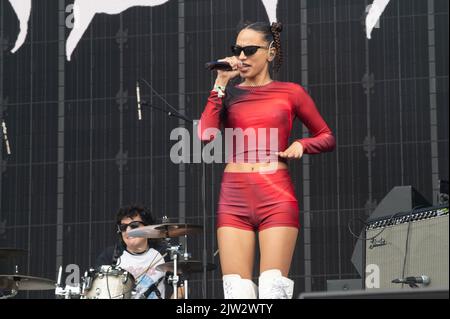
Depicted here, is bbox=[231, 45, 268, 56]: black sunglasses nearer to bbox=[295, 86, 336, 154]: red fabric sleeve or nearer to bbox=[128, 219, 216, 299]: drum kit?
bbox=[295, 86, 336, 154]: red fabric sleeve

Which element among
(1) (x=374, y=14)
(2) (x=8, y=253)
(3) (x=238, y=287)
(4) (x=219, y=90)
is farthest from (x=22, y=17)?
(3) (x=238, y=287)

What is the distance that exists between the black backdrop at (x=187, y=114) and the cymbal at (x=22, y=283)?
5.85m

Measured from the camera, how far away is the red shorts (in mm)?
7320

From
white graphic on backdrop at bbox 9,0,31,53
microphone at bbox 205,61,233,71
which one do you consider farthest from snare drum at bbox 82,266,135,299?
white graphic on backdrop at bbox 9,0,31,53

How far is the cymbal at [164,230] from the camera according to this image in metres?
10.1

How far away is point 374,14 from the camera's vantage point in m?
17.0

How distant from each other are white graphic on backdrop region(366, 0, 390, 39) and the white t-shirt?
705 centimetres

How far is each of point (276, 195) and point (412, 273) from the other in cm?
124

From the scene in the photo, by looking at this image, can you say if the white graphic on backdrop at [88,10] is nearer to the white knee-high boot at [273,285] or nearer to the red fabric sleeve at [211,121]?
the red fabric sleeve at [211,121]

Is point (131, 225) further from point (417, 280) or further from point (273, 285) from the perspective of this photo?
point (273, 285)

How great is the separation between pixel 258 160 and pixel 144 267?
3476 mm

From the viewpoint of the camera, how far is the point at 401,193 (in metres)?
9.16

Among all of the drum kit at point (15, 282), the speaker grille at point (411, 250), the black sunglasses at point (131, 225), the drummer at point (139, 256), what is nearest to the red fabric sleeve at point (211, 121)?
the speaker grille at point (411, 250)

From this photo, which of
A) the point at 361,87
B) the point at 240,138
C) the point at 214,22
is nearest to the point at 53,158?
the point at 214,22
